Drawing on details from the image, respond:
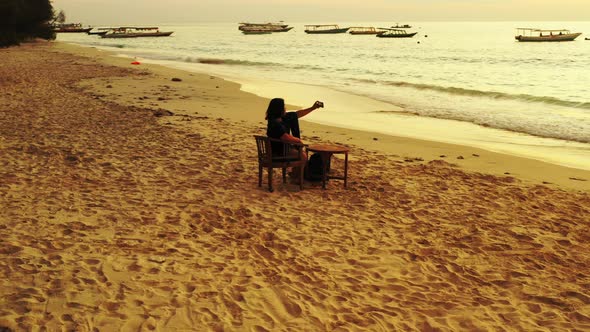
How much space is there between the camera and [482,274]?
520cm

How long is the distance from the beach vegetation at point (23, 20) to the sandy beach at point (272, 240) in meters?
45.7

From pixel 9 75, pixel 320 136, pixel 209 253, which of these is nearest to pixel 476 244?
pixel 209 253

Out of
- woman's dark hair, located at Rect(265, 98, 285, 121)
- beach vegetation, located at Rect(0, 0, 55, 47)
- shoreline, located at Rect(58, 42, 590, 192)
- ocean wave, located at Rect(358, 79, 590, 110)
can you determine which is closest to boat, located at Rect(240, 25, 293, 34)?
beach vegetation, located at Rect(0, 0, 55, 47)

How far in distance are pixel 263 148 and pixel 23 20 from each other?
5896 cm

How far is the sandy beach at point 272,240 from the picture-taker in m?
4.29

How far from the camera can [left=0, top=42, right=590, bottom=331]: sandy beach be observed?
429 centimetres

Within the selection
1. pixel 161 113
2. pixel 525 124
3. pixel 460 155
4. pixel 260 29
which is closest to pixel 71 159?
pixel 161 113

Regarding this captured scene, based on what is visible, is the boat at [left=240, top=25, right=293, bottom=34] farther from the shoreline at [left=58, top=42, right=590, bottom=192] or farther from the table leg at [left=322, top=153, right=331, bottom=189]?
the table leg at [left=322, top=153, right=331, bottom=189]

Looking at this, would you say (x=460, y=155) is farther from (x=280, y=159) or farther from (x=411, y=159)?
(x=280, y=159)

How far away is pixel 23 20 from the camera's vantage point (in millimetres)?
56094

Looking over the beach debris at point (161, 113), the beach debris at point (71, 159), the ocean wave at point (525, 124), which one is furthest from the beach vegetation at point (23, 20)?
the beach debris at point (71, 159)

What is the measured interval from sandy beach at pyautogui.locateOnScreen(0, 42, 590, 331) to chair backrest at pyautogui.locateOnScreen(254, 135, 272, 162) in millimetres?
582

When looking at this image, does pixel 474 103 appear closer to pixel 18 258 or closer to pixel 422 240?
pixel 422 240

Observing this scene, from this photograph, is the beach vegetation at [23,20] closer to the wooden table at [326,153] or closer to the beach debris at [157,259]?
the wooden table at [326,153]
